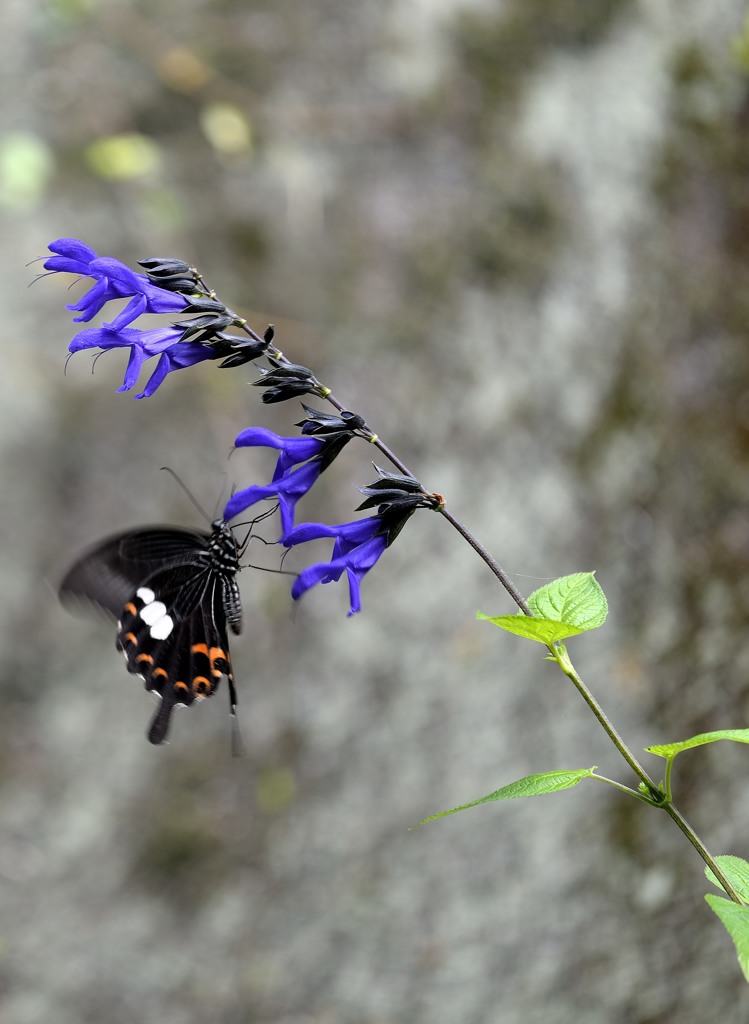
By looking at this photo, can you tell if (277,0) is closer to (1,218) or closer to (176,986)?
(1,218)

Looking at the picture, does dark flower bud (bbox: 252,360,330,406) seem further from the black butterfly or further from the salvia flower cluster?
the black butterfly

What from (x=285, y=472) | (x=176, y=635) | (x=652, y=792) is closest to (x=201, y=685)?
(x=176, y=635)

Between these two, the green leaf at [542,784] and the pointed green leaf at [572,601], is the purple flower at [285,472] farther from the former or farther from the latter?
the green leaf at [542,784]

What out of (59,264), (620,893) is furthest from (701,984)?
(59,264)

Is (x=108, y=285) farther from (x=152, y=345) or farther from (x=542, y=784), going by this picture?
(x=542, y=784)

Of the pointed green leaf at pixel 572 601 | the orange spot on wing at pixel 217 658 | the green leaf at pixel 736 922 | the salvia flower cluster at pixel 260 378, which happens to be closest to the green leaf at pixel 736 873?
the green leaf at pixel 736 922
